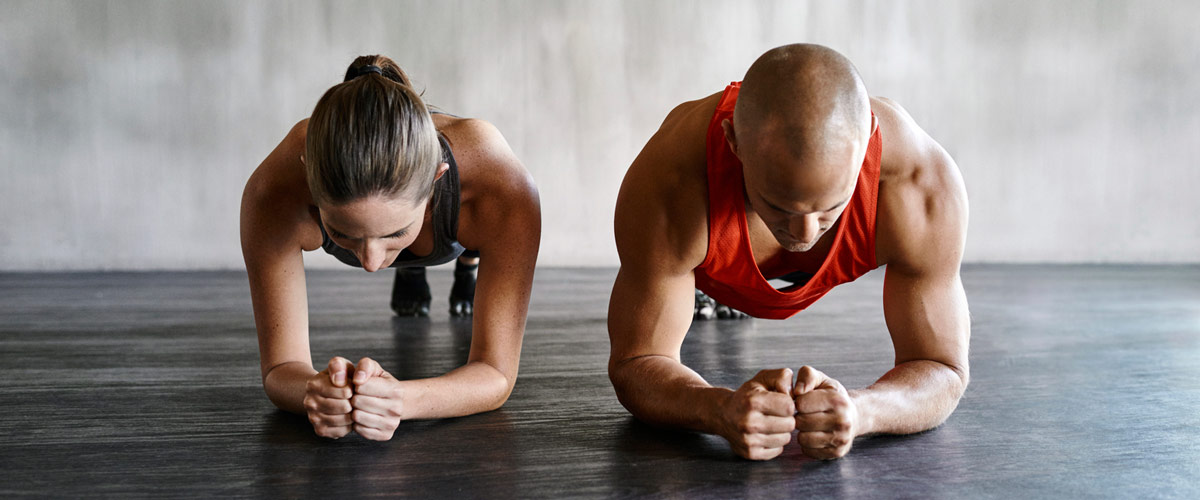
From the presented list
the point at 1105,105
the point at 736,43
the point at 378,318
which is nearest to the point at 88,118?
the point at 378,318

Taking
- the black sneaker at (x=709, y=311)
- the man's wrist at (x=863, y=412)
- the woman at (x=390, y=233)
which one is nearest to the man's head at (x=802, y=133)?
the man's wrist at (x=863, y=412)

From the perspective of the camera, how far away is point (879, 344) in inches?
96.0

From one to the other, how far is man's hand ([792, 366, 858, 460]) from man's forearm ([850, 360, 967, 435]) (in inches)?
4.9

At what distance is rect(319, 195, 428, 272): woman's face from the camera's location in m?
1.24

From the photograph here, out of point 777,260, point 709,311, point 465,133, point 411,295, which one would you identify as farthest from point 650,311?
point 411,295

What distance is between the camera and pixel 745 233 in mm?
1359

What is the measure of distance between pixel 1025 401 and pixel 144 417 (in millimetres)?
1666

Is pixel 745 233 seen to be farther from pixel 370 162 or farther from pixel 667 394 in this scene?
pixel 370 162

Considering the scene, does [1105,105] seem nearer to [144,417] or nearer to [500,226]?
[500,226]

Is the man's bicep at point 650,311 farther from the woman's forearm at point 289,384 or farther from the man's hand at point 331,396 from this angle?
the woman's forearm at point 289,384

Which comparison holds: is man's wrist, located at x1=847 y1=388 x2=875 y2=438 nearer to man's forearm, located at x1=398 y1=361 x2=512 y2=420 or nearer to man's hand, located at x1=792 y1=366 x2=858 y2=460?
man's hand, located at x1=792 y1=366 x2=858 y2=460

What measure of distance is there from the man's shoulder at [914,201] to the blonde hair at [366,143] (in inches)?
28.1

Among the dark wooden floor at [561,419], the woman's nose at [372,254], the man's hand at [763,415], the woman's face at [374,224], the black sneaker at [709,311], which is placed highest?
the woman's face at [374,224]

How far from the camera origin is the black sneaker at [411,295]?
9.82ft
